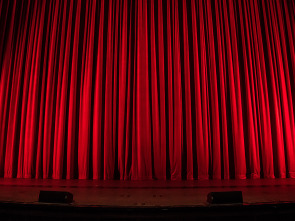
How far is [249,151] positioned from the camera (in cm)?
308

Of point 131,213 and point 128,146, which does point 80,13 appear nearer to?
point 128,146

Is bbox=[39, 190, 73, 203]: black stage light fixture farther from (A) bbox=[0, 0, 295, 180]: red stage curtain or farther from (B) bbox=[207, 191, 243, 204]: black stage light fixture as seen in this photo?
(A) bbox=[0, 0, 295, 180]: red stage curtain

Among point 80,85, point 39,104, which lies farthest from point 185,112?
point 39,104

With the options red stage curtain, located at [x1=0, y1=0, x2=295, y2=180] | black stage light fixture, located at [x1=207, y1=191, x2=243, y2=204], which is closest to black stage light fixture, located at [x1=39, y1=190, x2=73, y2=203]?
black stage light fixture, located at [x1=207, y1=191, x2=243, y2=204]

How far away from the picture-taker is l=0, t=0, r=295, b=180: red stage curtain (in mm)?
3059

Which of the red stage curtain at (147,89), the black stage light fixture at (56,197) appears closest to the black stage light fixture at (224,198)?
the black stage light fixture at (56,197)

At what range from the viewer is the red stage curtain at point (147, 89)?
3059mm

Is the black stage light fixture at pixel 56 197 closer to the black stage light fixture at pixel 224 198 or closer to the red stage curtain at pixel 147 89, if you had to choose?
the black stage light fixture at pixel 224 198

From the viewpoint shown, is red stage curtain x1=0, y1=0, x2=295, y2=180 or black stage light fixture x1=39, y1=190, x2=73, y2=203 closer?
black stage light fixture x1=39, y1=190, x2=73, y2=203

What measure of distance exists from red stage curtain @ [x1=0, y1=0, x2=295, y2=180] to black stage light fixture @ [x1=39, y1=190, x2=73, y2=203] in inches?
64.8

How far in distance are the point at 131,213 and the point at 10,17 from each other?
3.83 meters

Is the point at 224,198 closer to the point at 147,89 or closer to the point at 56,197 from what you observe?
the point at 56,197

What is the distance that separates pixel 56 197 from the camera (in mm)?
1305

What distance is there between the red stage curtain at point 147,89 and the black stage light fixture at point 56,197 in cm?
165
